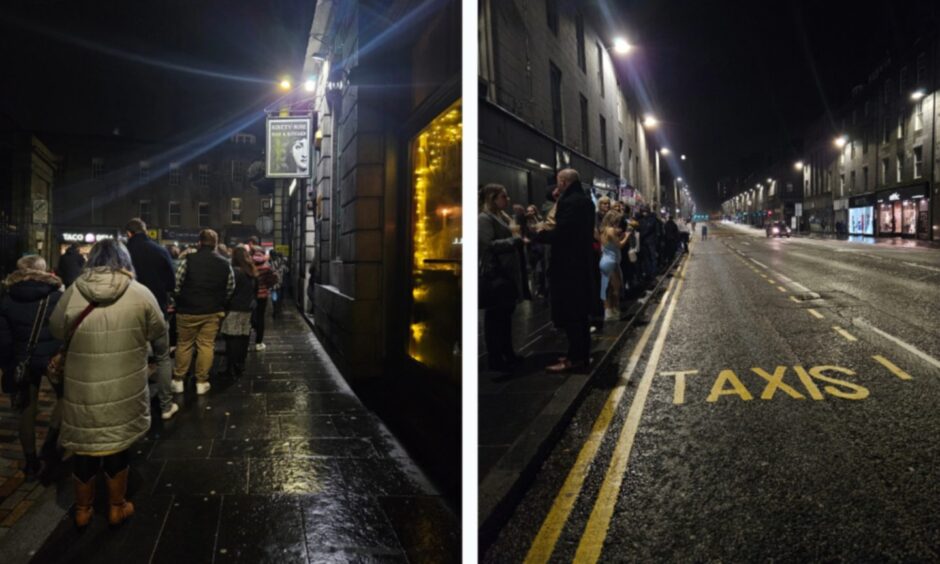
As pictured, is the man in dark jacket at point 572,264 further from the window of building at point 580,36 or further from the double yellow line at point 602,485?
the window of building at point 580,36

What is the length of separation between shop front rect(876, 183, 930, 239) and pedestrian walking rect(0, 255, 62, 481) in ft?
14.9

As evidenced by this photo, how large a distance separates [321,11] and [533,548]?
9.58 m

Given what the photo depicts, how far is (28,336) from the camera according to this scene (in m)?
3.68

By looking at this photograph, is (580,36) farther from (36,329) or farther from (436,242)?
(36,329)

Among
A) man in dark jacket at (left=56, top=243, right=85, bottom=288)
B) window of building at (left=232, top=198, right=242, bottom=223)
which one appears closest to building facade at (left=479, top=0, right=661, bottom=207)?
man in dark jacket at (left=56, top=243, right=85, bottom=288)

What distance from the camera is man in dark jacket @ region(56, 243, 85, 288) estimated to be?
13.0 feet

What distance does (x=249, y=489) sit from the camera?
3.58 metres

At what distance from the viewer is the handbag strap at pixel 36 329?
367 centimetres

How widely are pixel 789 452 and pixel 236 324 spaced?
6.17 meters

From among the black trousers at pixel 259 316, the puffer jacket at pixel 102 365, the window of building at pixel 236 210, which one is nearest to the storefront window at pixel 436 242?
the puffer jacket at pixel 102 365

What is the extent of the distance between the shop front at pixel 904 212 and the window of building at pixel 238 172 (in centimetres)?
734

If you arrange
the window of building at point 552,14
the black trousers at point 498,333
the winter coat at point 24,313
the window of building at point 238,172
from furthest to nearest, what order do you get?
the window of building at point 238,172
the window of building at point 552,14
the black trousers at point 498,333
the winter coat at point 24,313

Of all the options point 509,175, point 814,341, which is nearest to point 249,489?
point 509,175

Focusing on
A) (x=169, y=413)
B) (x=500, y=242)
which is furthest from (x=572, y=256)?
(x=169, y=413)
